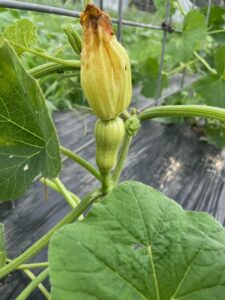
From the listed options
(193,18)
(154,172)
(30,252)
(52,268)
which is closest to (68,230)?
(52,268)

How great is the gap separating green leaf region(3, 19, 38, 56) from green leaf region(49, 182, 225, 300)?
0.94ft

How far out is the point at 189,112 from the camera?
1.94 ft

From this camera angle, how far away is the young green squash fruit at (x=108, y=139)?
556 mm

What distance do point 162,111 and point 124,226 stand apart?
0.20 meters

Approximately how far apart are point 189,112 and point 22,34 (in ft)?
0.92

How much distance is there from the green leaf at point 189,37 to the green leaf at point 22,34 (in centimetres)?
99

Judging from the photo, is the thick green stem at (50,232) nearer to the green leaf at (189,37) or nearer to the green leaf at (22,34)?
the green leaf at (22,34)

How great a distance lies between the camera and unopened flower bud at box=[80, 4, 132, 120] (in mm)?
467

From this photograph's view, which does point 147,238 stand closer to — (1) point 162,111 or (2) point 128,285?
(2) point 128,285

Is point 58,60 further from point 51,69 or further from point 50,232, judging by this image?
point 50,232

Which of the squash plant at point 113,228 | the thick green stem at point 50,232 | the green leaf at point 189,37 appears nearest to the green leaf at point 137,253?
the squash plant at point 113,228

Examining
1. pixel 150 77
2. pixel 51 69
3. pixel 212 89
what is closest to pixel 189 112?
pixel 51 69

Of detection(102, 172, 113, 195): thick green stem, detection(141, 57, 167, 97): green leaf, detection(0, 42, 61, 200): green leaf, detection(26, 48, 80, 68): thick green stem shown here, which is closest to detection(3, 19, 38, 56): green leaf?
detection(26, 48, 80, 68): thick green stem

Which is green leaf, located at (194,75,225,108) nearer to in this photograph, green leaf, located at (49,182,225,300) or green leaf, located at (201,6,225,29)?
green leaf, located at (201,6,225,29)
